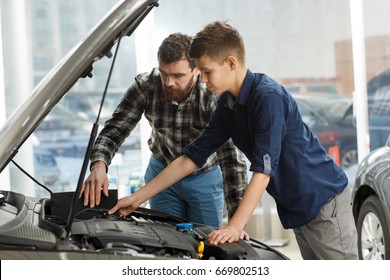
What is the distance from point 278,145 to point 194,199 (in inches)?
32.5

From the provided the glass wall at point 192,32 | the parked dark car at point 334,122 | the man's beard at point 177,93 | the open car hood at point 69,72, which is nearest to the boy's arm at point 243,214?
the open car hood at point 69,72

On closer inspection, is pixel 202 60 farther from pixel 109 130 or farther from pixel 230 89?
pixel 109 130

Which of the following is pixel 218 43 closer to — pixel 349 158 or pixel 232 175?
pixel 232 175

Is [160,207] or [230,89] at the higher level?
[230,89]

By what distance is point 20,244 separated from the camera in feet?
5.35

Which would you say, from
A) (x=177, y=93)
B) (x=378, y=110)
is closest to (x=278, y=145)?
(x=177, y=93)

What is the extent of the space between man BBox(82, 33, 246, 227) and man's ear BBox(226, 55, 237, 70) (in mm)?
432

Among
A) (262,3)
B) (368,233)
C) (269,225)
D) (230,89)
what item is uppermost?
(262,3)

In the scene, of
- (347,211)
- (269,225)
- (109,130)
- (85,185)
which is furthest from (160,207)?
(269,225)

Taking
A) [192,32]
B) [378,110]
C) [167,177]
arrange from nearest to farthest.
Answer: [167,177]
[378,110]
[192,32]

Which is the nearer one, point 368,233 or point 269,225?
point 368,233

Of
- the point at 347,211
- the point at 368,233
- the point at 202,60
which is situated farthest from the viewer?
the point at 368,233

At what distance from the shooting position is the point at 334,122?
18.4ft
